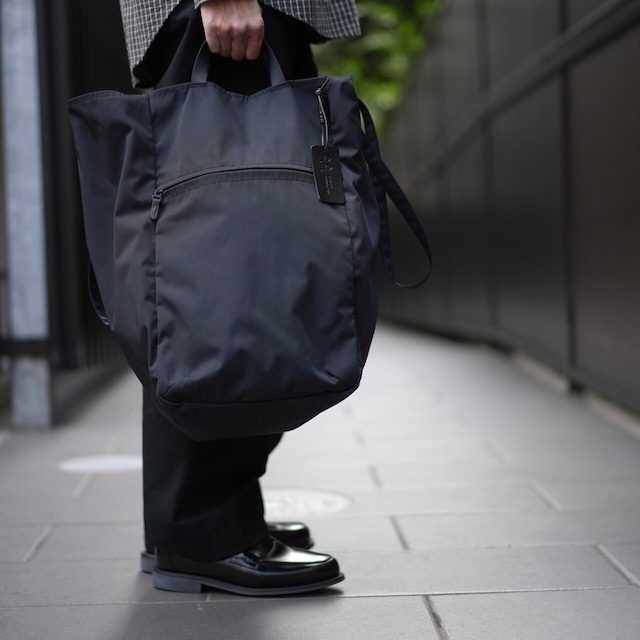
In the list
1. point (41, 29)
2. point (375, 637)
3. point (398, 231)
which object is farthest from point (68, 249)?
point (398, 231)

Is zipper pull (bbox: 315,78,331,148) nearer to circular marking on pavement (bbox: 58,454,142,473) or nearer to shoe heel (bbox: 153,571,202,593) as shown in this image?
shoe heel (bbox: 153,571,202,593)

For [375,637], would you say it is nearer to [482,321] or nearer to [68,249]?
[68,249]

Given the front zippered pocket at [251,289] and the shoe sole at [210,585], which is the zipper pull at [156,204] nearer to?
the front zippered pocket at [251,289]

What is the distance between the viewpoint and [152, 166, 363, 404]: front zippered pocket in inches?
80.6

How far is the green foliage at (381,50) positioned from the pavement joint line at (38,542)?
18.7 meters

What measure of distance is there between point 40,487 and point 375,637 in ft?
6.42

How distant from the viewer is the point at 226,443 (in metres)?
2.42

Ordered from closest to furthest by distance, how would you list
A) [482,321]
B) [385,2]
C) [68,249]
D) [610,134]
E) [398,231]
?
[610,134], [68,249], [482,321], [398,231], [385,2]

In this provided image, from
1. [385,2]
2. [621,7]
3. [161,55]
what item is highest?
[385,2]

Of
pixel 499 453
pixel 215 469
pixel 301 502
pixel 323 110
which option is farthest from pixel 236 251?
pixel 499 453

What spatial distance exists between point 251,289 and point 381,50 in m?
20.9

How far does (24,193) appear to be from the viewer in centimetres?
512

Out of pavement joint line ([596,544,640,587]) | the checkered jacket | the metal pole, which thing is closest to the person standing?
the checkered jacket

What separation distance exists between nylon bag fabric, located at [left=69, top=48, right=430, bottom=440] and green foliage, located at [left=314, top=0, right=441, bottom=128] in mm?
19412
